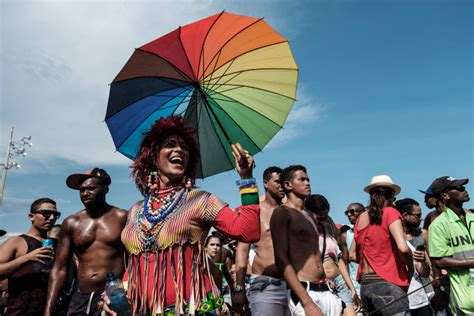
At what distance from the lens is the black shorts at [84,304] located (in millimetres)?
4680

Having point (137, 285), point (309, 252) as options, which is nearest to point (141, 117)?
point (137, 285)

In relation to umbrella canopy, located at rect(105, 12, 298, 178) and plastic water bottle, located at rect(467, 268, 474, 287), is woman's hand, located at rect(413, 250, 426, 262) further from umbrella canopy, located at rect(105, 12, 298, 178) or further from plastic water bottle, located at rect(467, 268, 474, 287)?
umbrella canopy, located at rect(105, 12, 298, 178)

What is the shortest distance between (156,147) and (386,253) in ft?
11.0

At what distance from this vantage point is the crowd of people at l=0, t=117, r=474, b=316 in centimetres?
276

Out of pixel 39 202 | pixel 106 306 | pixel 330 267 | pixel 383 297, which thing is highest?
pixel 39 202

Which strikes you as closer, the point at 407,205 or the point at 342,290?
the point at 342,290

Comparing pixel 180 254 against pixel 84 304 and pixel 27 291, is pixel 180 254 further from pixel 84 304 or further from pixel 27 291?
pixel 27 291

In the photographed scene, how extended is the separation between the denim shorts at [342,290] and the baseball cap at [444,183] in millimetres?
1544

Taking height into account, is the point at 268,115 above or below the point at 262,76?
below

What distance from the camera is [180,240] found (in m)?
2.75

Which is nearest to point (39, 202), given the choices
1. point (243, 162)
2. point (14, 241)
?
point (14, 241)

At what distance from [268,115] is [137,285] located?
89.9 inches

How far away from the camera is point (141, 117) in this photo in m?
4.01

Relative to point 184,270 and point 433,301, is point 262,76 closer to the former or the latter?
point 184,270
